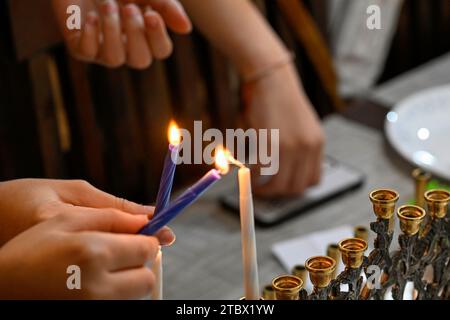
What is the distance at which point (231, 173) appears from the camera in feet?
4.04

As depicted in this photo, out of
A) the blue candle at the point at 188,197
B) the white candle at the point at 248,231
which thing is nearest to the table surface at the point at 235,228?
the white candle at the point at 248,231

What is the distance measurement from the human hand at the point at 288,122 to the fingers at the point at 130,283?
27.0 inches

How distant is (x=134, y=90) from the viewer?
58.1 inches

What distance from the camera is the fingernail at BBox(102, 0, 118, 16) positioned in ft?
Answer: 2.69

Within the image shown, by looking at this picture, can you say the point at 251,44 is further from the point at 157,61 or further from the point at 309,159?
the point at 157,61

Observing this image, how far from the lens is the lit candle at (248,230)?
530 mm

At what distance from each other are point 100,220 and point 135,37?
37 cm

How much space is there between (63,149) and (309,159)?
487 millimetres

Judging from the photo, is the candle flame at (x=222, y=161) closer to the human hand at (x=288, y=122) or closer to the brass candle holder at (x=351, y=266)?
the brass candle holder at (x=351, y=266)

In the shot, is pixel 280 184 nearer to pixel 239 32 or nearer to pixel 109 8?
pixel 239 32

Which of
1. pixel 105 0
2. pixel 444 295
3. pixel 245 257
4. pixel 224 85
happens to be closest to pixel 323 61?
pixel 224 85

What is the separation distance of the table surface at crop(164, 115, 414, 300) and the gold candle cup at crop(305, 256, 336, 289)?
39 centimetres

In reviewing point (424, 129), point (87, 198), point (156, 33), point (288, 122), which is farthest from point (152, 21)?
point (424, 129)

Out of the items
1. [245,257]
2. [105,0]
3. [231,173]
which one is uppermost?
[105,0]
